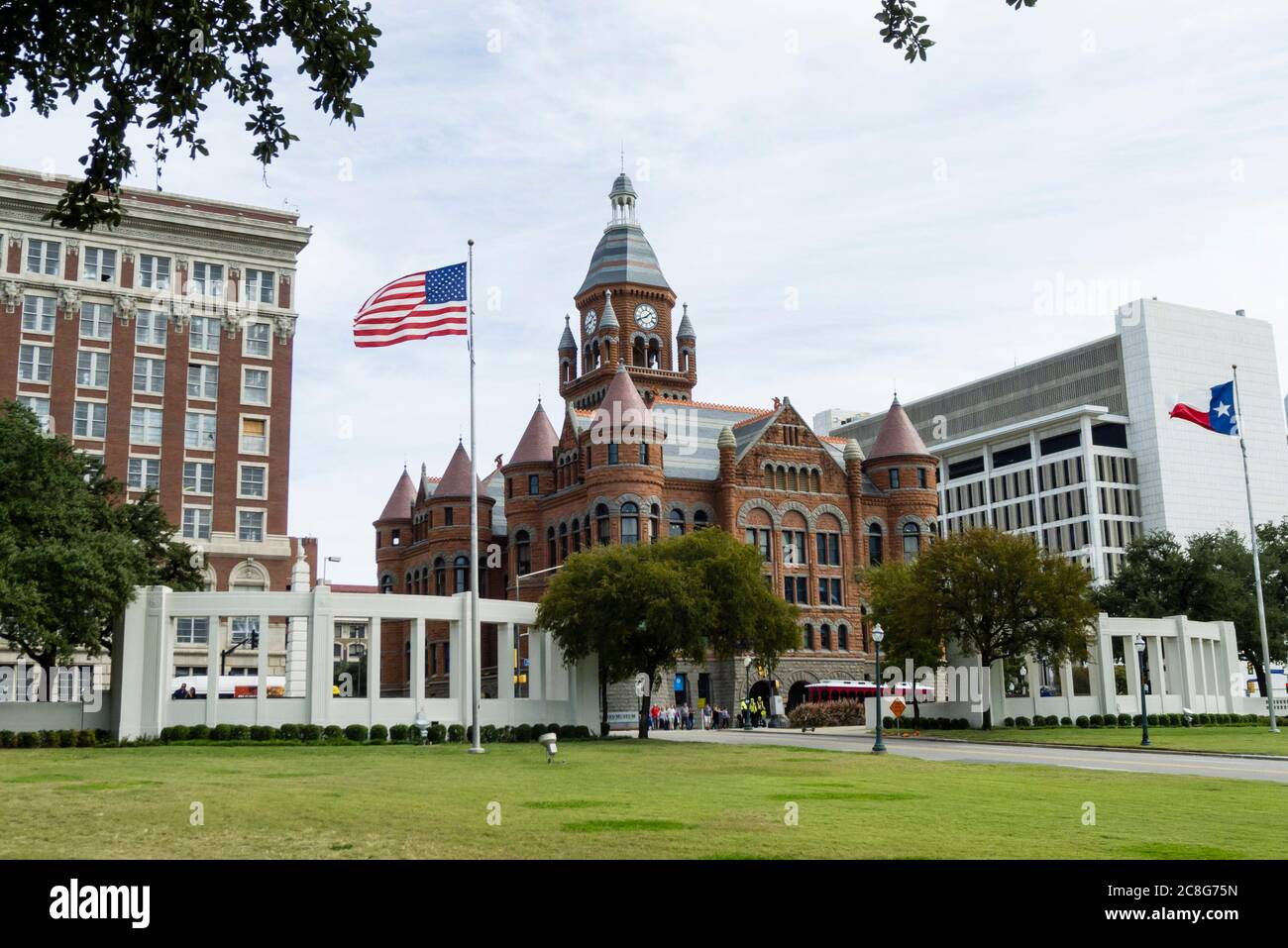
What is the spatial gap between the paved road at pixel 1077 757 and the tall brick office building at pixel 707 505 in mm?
29962

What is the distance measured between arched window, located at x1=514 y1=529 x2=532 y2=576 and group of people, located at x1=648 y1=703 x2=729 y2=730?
61.8 feet

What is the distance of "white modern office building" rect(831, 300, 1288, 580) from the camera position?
447 feet

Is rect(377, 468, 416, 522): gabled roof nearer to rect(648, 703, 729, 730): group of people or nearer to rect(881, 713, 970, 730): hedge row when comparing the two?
rect(648, 703, 729, 730): group of people

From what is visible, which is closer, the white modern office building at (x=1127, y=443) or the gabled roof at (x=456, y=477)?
the gabled roof at (x=456, y=477)

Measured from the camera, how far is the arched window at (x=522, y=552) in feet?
290

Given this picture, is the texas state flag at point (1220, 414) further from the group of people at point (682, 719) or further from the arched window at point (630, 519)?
the arched window at point (630, 519)

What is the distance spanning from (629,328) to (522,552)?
23248mm

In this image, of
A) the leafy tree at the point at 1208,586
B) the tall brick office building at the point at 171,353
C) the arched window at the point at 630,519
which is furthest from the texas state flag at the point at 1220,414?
the tall brick office building at the point at 171,353

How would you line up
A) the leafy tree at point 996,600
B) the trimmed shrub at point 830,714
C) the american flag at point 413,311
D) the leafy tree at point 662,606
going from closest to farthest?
the american flag at point 413,311 → the leafy tree at point 662,606 → the leafy tree at point 996,600 → the trimmed shrub at point 830,714

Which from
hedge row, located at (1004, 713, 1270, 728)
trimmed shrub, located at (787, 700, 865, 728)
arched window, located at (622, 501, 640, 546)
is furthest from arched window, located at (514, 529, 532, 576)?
hedge row, located at (1004, 713, 1270, 728)

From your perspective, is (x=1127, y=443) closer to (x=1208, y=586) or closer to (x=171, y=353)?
(x=1208, y=586)

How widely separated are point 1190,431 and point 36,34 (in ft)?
466

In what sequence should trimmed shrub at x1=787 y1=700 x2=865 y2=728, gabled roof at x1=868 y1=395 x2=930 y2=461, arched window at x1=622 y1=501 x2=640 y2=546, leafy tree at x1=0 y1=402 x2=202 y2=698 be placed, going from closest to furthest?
leafy tree at x1=0 y1=402 x2=202 y2=698, trimmed shrub at x1=787 y1=700 x2=865 y2=728, arched window at x1=622 y1=501 x2=640 y2=546, gabled roof at x1=868 y1=395 x2=930 y2=461

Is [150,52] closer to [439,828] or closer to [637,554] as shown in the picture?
[439,828]
